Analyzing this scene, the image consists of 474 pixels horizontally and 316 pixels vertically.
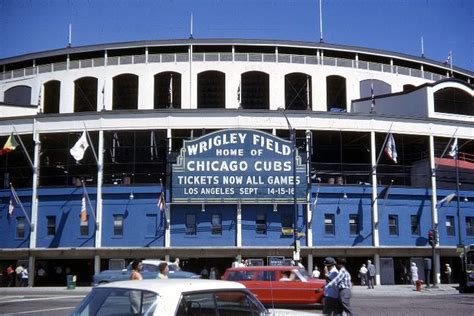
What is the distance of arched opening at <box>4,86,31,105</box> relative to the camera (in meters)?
48.7

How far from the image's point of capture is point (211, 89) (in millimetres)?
47406

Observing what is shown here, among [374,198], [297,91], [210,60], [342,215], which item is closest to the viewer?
[342,215]

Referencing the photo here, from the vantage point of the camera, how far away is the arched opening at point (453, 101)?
141ft

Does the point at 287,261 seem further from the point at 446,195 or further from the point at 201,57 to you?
the point at 201,57

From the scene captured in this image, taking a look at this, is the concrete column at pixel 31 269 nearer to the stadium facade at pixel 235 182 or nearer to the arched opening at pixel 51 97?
the stadium facade at pixel 235 182

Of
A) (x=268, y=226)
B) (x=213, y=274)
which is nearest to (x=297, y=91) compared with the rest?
(x=268, y=226)

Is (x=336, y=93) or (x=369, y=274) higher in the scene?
(x=336, y=93)

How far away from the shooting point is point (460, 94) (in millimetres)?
43750

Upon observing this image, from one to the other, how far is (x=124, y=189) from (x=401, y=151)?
68.8 ft

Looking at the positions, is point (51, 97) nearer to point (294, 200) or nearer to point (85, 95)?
point (85, 95)

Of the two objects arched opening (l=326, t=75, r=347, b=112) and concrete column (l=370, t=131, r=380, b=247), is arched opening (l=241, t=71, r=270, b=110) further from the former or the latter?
concrete column (l=370, t=131, r=380, b=247)

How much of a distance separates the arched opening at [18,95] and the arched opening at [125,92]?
24.3 feet

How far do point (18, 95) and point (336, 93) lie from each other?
2720cm

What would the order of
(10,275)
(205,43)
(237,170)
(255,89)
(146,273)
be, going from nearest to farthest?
1. (146,273)
2. (237,170)
3. (10,275)
4. (205,43)
5. (255,89)
